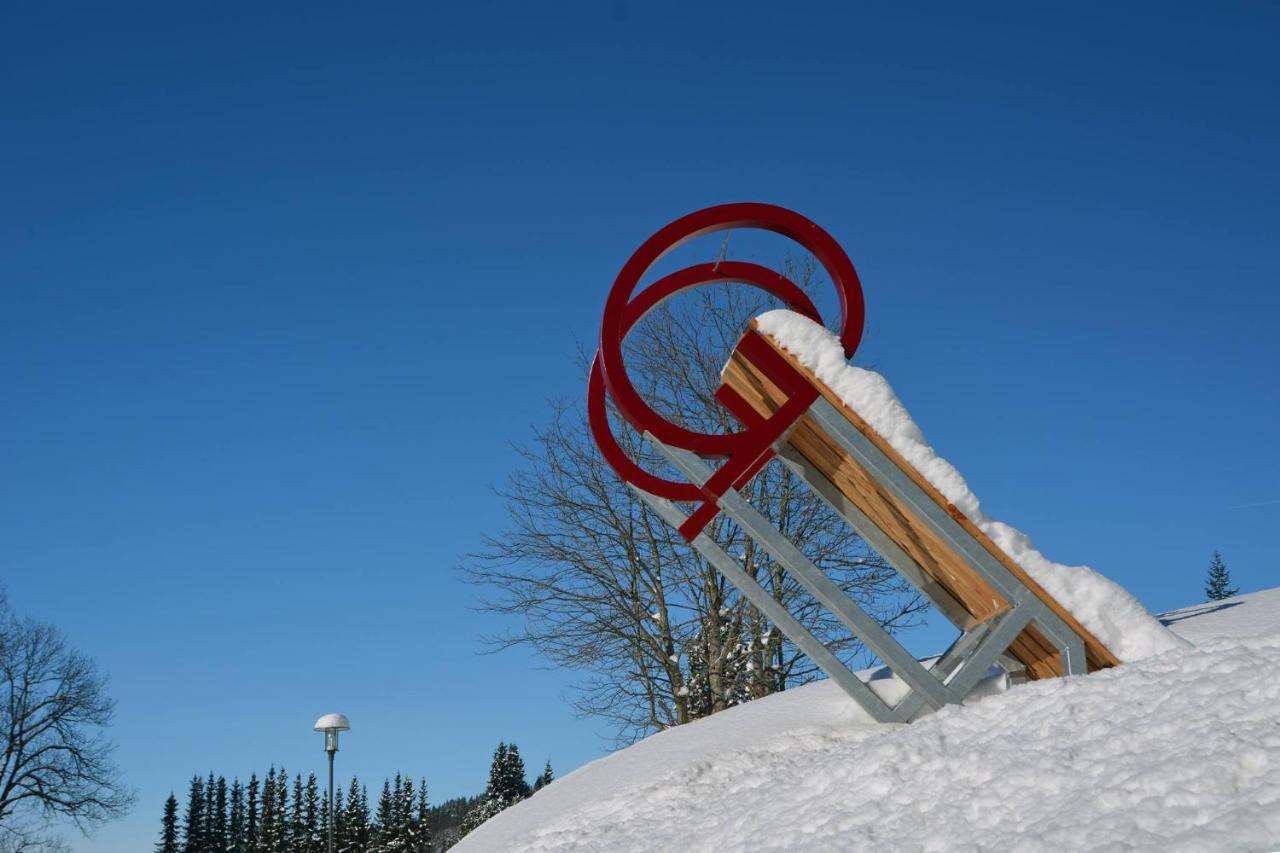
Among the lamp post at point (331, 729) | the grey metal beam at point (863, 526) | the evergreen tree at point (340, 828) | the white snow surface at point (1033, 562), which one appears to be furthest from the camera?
the evergreen tree at point (340, 828)

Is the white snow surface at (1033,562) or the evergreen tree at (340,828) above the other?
the evergreen tree at (340,828)

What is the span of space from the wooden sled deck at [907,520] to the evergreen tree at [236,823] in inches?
1880

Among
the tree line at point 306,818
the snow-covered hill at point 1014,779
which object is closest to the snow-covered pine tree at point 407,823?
the tree line at point 306,818

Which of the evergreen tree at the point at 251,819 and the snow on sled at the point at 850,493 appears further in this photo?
the evergreen tree at the point at 251,819

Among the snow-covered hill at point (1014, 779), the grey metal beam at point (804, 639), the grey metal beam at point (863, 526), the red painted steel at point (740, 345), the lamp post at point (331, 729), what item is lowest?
the snow-covered hill at point (1014, 779)

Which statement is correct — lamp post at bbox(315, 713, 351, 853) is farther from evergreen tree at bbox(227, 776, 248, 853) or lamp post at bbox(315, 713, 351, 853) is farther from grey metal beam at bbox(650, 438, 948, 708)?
evergreen tree at bbox(227, 776, 248, 853)

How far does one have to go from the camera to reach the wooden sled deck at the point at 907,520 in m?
5.11

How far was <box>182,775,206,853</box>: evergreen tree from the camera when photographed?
44.8 meters

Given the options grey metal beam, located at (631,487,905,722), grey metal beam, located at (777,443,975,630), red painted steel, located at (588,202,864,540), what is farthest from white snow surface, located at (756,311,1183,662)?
grey metal beam, located at (631,487,905,722)

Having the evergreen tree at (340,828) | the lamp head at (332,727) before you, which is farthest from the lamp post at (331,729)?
the evergreen tree at (340,828)

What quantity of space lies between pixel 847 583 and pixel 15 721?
20601 millimetres

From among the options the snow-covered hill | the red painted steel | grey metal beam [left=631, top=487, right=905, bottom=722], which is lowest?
the snow-covered hill

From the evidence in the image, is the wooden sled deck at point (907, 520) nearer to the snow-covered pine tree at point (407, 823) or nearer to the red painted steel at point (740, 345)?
the red painted steel at point (740, 345)

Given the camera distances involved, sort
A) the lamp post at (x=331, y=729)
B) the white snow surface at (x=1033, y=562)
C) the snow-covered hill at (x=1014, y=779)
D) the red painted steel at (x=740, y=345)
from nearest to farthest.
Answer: the snow-covered hill at (x=1014, y=779) → the white snow surface at (x=1033, y=562) → the red painted steel at (x=740, y=345) → the lamp post at (x=331, y=729)
